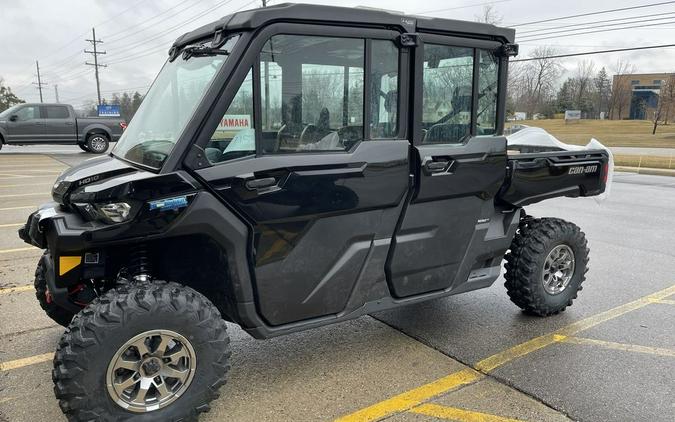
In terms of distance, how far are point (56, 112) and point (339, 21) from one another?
66.3ft

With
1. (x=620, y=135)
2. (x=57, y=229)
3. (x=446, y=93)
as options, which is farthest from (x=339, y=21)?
(x=620, y=135)

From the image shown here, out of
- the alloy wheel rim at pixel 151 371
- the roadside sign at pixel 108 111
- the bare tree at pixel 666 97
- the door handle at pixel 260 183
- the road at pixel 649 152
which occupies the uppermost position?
the bare tree at pixel 666 97

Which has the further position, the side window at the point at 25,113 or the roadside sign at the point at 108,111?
the roadside sign at the point at 108,111

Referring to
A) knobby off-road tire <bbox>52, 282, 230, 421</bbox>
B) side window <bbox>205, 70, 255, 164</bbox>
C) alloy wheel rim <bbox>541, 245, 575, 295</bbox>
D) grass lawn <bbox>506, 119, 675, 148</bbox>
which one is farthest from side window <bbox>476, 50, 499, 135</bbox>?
grass lawn <bbox>506, 119, 675, 148</bbox>

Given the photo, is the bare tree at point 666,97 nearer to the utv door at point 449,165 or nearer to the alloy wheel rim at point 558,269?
the alloy wheel rim at point 558,269

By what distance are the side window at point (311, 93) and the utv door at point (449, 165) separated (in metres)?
0.45

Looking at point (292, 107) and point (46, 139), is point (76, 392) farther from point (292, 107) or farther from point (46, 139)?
point (46, 139)

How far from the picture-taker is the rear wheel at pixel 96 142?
66.6 ft

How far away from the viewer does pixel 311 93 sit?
3037 millimetres

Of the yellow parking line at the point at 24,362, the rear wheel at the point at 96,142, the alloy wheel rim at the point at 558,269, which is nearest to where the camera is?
the yellow parking line at the point at 24,362

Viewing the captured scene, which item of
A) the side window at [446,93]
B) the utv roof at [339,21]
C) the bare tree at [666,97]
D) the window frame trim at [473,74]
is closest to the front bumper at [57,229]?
the utv roof at [339,21]

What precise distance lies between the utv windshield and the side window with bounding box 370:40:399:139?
34.0 inches

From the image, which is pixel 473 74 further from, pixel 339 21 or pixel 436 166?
pixel 339 21

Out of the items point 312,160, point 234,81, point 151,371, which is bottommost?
point 151,371
